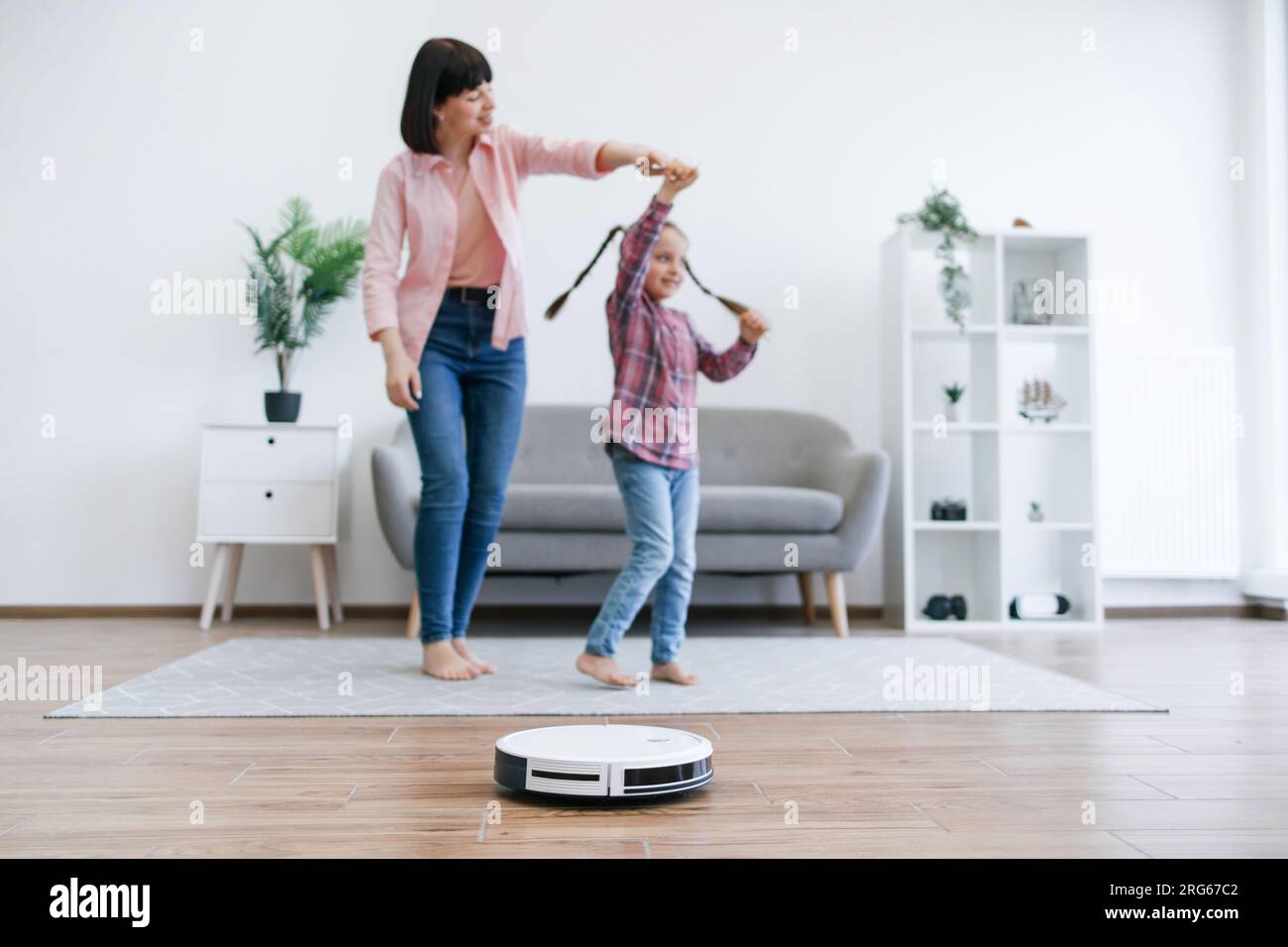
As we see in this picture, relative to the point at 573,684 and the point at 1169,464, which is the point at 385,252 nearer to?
the point at 573,684

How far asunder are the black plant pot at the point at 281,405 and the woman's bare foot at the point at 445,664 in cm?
152

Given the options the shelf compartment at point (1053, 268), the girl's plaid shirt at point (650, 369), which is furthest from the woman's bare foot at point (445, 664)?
the shelf compartment at point (1053, 268)

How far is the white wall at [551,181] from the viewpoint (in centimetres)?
379

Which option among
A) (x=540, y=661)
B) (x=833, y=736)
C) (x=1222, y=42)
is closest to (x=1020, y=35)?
(x=1222, y=42)

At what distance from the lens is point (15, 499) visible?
148 inches

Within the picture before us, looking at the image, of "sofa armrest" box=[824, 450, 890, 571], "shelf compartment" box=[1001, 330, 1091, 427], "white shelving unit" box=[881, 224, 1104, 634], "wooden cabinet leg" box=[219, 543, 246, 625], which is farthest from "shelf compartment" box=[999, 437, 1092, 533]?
"wooden cabinet leg" box=[219, 543, 246, 625]

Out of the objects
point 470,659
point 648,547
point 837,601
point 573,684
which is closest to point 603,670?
point 573,684

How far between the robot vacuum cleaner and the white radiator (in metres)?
3.03

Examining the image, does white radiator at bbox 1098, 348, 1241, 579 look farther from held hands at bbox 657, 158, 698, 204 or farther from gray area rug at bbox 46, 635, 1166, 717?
held hands at bbox 657, 158, 698, 204

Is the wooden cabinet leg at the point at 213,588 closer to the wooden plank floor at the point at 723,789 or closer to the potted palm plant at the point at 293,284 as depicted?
the potted palm plant at the point at 293,284

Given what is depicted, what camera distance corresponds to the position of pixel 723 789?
1.31 m

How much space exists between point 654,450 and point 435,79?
82 centimetres
